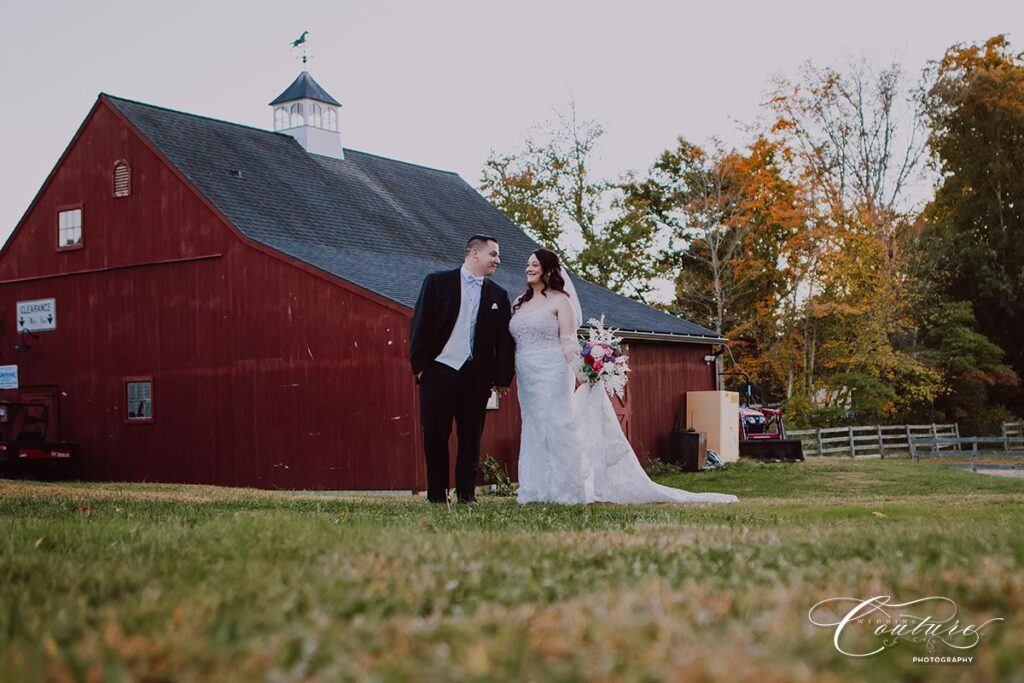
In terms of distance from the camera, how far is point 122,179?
23.2 meters

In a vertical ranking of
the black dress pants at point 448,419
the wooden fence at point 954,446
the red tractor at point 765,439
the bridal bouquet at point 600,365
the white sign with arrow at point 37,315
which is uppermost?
the white sign with arrow at point 37,315

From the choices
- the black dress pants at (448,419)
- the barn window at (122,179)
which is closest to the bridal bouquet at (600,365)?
the black dress pants at (448,419)

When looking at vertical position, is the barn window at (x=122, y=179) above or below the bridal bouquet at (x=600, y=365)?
above

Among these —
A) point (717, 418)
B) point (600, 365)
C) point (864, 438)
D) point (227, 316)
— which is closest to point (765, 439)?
point (717, 418)

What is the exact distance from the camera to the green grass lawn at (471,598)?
9.56ft

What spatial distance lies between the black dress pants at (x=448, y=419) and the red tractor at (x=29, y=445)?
13.5 meters

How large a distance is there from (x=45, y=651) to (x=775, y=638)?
181cm

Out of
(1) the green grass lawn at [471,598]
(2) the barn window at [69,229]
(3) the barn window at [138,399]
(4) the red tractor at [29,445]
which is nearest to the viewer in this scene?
(1) the green grass lawn at [471,598]

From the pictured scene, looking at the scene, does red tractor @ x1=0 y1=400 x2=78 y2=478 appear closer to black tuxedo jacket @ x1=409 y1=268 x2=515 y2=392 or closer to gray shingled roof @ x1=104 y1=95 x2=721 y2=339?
gray shingled roof @ x1=104 y1=95 x2=721 y2=339

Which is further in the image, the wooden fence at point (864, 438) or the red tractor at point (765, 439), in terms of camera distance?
the wooden fence at point (864, 438)

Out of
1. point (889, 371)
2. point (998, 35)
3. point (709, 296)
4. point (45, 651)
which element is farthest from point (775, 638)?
point (998, 35)

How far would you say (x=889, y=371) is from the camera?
121 feet

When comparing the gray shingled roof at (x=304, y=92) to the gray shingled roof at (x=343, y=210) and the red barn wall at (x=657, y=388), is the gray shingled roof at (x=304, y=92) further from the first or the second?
the red barn wall at (x=657, y=388)

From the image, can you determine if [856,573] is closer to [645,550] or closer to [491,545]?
[645,550]
